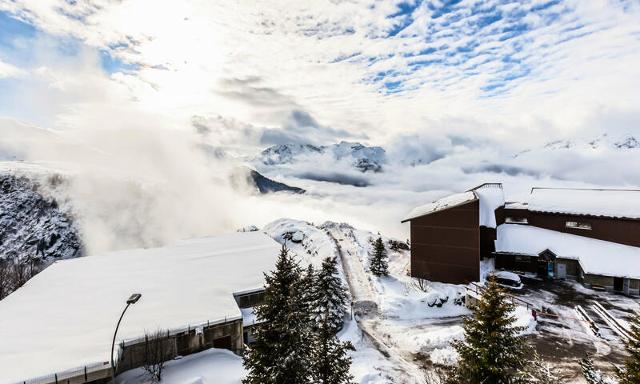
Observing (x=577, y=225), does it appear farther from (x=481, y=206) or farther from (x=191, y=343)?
(x=191, y=343)

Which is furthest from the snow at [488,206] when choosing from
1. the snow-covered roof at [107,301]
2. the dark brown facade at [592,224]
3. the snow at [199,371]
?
the snow at [199,371]

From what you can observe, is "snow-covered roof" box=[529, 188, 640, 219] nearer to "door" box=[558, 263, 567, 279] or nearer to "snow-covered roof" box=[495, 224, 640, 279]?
"snow-covered roof" box=[495, 224, 640, 279]

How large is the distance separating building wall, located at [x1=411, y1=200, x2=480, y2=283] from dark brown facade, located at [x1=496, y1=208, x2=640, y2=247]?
1137cm

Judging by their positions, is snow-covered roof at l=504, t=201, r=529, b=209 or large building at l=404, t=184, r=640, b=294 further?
snow-covered roof at l=504, t=201, r=529, b=209

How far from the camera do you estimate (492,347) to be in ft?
35.7

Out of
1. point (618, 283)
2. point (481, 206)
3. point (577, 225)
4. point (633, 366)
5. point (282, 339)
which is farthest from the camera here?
point (577, 225)

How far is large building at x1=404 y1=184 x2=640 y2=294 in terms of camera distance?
3434 centimetres

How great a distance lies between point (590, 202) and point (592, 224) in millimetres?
4242

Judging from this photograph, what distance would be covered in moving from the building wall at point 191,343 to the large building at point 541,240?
973 inches

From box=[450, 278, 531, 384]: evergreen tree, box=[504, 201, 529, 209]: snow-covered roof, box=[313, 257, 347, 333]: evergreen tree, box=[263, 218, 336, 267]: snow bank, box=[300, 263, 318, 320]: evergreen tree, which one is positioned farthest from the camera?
box=[263, 218, 336, 267]: snow bank

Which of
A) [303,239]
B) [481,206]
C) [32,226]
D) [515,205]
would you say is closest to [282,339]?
[481,206]

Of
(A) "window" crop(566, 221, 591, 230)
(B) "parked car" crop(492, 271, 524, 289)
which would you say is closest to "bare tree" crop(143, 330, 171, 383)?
(B) "parked car" crop(492, 271, 524, 289)

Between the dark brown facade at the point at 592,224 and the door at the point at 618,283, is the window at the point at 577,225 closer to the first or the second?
the dark brown facade at the point at 592,224

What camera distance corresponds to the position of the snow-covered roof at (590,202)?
36.6 m
